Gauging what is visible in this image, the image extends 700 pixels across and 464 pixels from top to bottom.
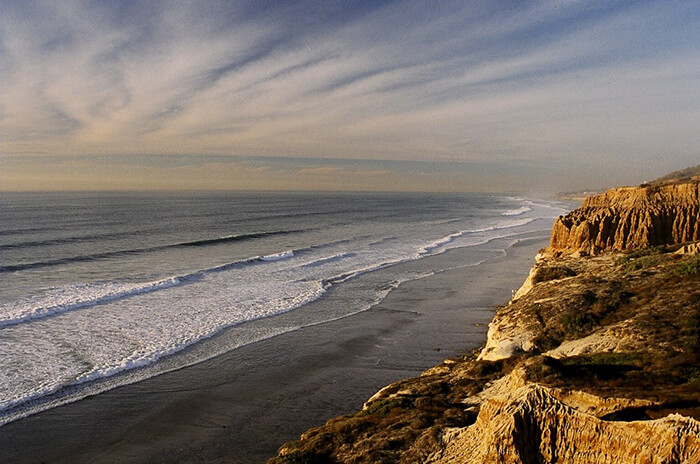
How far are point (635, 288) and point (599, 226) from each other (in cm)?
1633

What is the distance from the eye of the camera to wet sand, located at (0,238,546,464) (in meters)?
13.8

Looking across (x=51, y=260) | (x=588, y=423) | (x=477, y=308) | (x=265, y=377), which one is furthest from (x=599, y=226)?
(x=51, y=260)

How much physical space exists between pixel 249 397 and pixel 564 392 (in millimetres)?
11562

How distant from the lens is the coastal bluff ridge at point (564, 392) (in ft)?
26.3

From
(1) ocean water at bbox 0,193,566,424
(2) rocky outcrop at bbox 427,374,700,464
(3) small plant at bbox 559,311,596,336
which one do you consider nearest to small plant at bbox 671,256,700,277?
(3) small plant at bbox 559,311,596,336

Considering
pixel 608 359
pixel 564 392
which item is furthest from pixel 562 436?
pixel 608 359

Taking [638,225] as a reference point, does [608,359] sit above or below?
below

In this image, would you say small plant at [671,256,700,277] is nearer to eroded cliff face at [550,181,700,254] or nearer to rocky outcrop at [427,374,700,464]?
rocky outcrop at [427,374,700,464]

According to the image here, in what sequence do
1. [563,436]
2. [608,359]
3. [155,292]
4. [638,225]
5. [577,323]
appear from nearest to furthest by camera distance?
[563,436]
[608,359]
[577,323]
[155,292]
[638,225]

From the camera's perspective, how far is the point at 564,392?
28.9 ft

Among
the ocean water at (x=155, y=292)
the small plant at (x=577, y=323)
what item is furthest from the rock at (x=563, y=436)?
the ocean water at (x=155, y=292)

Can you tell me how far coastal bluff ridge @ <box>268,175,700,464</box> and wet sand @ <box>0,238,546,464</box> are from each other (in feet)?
8.70

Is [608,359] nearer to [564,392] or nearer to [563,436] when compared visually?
[564,392]

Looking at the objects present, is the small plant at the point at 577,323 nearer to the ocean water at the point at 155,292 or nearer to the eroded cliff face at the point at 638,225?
the ocean water at the point at 155,292
